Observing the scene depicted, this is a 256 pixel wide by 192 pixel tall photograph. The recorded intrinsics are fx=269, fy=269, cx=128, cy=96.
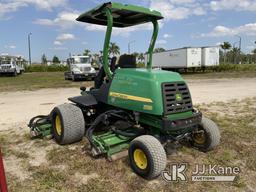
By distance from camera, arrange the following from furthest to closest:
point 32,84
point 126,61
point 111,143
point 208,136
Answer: point 32,84 < point 126,61 < point 208,136 < point 111,143

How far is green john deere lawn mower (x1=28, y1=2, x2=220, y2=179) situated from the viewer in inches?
161

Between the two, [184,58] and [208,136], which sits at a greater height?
[184,58]

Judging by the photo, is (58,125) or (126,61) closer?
(126,61)

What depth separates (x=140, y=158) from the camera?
13.5 ft

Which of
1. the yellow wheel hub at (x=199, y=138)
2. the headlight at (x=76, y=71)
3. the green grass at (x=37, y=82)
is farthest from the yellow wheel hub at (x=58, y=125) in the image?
the headlight at (x=76, y=71)

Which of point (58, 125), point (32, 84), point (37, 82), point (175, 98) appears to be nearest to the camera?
point (175, 98)

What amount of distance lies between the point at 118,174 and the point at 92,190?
0.56 m

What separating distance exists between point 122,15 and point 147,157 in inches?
118

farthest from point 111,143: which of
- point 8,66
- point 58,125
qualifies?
point 8,66

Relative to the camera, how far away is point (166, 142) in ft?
14.6

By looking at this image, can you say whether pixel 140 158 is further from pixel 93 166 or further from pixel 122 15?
pixel 122 15

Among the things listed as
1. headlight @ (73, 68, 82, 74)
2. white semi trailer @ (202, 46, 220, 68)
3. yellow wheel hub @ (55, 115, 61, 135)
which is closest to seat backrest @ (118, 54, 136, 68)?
yellow wheel hub @ (55, 115, 61, 135)

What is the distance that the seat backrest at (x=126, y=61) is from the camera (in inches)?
205

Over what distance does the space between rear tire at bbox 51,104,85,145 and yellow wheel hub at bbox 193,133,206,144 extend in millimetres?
2143
